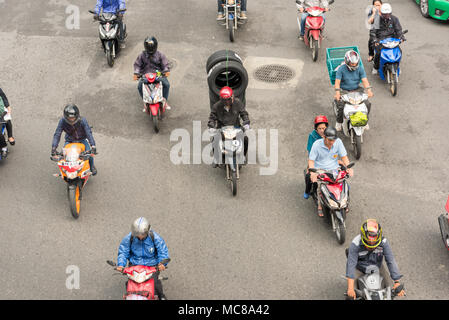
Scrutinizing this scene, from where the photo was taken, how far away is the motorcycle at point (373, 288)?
8.16 metres

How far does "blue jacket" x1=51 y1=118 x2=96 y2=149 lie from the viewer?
36.7 ft

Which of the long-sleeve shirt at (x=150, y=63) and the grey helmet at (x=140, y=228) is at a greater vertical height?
the long-sleeve shirt at (x=150, y=63)

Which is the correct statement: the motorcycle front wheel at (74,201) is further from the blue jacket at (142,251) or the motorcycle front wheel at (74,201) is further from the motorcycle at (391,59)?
the motorcycle at (391,59)

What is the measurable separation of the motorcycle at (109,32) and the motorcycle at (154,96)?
288 cm

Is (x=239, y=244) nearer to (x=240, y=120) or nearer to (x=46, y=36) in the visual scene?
(x=240, y=120)

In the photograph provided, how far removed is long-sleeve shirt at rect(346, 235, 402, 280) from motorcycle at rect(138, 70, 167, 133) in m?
5.96

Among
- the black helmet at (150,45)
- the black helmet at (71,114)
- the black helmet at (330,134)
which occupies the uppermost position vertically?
the black helmet at (150,45)

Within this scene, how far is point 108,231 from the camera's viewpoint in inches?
419

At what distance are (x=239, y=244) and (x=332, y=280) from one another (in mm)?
1651

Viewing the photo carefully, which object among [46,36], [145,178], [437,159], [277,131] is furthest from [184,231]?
[46,36]

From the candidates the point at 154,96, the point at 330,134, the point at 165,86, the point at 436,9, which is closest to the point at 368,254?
the point at 330,134

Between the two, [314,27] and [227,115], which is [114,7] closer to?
[314,27]

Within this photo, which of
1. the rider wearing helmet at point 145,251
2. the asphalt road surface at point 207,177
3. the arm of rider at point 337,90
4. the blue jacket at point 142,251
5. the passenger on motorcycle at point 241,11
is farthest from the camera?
the passenger on motorcycle at point 241,11

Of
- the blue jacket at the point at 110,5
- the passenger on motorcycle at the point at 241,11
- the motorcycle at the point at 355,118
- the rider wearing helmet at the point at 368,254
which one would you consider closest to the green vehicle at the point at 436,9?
the passenger on motorcycle at the point at 241,11
